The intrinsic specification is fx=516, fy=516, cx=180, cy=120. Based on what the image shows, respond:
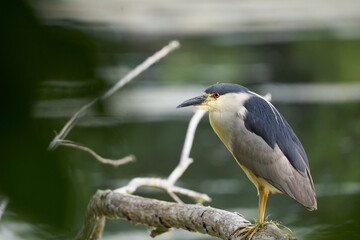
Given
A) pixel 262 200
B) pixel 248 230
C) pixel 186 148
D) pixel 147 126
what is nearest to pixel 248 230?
pixel 248 230

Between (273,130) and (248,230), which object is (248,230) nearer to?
(248,230)

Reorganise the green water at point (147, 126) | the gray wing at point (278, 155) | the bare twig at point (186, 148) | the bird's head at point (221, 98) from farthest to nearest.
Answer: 1. the bare twig at point (186, 148)
2. the bird's head at point (221, 98)
3. the gray wing at point (278, 155)
4. the green water at point (147, 126)

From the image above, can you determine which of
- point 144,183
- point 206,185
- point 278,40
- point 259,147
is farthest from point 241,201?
point 278,40

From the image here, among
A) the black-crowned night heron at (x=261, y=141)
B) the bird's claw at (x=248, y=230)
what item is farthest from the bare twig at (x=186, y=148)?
the bird's claw at (x=248, y=230)

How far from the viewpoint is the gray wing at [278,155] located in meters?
1.27

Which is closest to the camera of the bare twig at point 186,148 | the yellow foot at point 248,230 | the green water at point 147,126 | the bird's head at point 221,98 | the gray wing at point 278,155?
the green water at point 147,126

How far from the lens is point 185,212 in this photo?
4.30ft

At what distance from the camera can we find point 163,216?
137 cm

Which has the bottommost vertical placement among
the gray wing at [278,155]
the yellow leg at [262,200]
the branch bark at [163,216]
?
the branch bark at [163,216]

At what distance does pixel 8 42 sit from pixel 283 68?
27.8 ft

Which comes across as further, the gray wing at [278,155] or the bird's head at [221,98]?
the bird's head at [221,98]

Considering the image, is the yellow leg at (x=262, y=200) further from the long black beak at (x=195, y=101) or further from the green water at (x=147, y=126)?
the long black beak at (x=195, y=101)

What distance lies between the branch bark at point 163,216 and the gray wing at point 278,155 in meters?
0.14

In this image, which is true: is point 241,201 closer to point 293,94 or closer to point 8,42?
point 293,94
